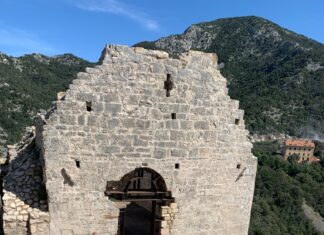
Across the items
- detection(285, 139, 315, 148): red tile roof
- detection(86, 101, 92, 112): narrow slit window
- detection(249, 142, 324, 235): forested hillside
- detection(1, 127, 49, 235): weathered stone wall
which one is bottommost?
detection(249, 142, 324, 235): forested hillside

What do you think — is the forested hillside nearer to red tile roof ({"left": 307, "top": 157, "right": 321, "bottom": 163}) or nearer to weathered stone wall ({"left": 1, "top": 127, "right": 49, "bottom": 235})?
red tile roof ({"left": 307, "top": 157, "right": 321, "bottom": 163})

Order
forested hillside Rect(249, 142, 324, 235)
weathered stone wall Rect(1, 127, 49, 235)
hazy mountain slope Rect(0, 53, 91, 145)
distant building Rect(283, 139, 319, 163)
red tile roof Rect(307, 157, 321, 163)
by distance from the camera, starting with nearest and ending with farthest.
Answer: weathered stone wall Rect(1, 127, 49, 235)
hazy mountain slope Rect(0, 53, 91, 145)
forested hillside Rect(249, 142, 324, 235)
red tile roof Rect(307, 157, 321, 163)
distant building Rect(283, 139, 319, 163)

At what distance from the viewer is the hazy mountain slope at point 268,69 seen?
3253 inches

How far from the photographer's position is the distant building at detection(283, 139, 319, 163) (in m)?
78.2

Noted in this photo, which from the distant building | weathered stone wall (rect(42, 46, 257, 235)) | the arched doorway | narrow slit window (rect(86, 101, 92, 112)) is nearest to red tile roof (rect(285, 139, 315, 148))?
the distant building

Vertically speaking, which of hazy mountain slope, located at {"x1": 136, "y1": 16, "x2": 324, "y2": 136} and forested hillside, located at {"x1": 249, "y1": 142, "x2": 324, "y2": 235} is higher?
hazy mountain slope, located at {"x1": 136, "y1": 16, "x2": 324, "y2": 136}

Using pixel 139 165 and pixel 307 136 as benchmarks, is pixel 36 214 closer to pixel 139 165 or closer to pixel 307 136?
pixel 139 165

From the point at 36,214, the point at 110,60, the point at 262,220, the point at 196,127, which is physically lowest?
the point at 262,220

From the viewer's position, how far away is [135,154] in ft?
22.0

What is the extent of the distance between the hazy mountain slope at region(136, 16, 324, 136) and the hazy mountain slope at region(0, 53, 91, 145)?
19.9 meters

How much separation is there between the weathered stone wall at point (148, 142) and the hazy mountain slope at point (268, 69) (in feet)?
227

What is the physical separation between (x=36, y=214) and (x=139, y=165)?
1.86 meters

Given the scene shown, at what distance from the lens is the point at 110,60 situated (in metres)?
6.53

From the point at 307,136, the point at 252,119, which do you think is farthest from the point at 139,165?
the point at 307,136
